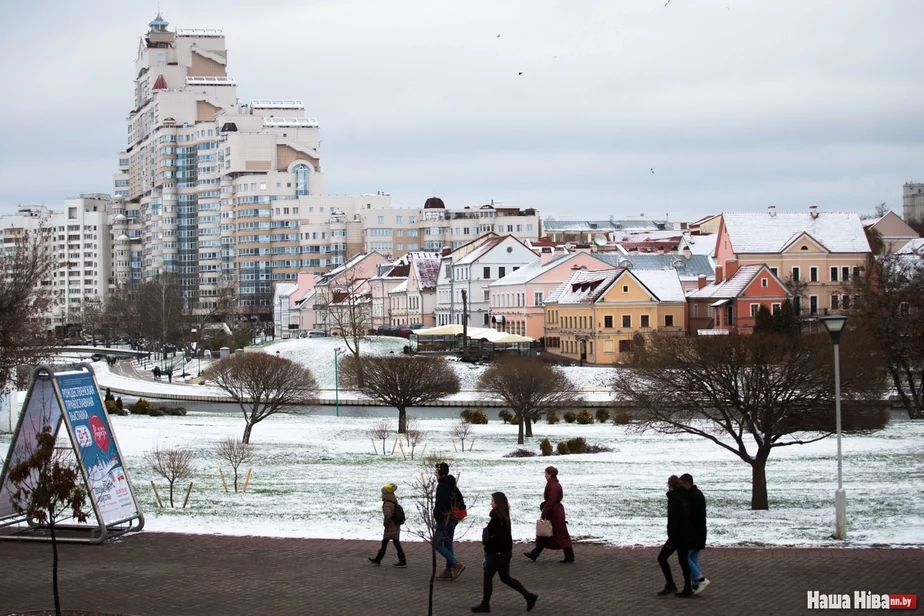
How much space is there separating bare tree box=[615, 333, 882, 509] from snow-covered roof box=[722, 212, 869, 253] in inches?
2630

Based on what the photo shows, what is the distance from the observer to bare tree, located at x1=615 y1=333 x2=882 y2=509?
2530 cm

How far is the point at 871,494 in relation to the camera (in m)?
24.9

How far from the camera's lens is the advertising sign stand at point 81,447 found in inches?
742

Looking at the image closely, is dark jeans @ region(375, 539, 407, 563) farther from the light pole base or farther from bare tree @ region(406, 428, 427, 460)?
bare tree @ region(406, 428, 427, 460)

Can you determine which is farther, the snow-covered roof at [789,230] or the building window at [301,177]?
the building window at [301,177]

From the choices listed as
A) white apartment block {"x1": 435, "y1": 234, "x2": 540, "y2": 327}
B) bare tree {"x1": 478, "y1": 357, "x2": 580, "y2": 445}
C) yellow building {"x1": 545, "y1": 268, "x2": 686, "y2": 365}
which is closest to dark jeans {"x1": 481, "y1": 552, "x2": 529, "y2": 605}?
bare tree {"x1": 478, "y1": 357, "x2": 580, "y2": 445}

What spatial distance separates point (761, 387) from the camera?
2555 centimetres

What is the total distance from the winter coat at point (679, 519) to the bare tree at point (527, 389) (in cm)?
2781

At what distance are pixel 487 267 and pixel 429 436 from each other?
60898 mm

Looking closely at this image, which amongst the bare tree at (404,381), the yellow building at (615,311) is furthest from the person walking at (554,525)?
the yellow building at (615,311)

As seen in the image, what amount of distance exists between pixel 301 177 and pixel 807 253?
4490 inches

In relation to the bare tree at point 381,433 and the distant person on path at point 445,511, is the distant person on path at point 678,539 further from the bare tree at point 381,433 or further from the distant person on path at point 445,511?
the bare tree at point 381,433

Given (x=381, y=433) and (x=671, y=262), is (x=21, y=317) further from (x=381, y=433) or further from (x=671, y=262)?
(x=671, y=262)

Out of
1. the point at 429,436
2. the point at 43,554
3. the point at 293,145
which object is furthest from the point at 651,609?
the point at 293,145
